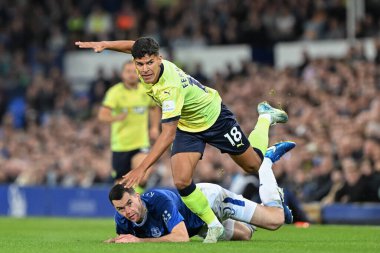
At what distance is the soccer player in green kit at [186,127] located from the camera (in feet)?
37.3

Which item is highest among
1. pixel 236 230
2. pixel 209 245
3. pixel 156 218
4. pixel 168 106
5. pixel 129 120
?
pixel 168 106

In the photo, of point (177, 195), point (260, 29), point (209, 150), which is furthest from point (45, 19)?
point (177, 195)

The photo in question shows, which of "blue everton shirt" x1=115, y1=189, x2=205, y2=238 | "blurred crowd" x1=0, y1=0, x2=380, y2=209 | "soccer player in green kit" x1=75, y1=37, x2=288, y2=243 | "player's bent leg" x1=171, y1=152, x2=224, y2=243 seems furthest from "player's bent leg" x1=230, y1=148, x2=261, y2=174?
"blurred crowd" x1=0, y1=0, x2=380, y2=209

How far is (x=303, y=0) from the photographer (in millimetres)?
26188

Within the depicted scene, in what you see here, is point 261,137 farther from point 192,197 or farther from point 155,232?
point 155,232

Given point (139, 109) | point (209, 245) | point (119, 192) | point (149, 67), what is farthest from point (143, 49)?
point (139, 109)

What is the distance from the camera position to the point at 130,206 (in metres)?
11.3

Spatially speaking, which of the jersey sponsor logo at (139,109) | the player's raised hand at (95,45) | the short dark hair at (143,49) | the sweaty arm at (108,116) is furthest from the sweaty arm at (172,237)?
the jersey sponsor logo at (139,109)

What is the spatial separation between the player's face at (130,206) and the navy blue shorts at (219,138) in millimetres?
980

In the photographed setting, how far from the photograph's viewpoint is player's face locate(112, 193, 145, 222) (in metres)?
11.3

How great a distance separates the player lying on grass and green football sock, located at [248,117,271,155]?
27 cm

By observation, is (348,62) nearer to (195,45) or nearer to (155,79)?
(195,45)

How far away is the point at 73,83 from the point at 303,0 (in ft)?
27.4

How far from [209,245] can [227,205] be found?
0.85 m
